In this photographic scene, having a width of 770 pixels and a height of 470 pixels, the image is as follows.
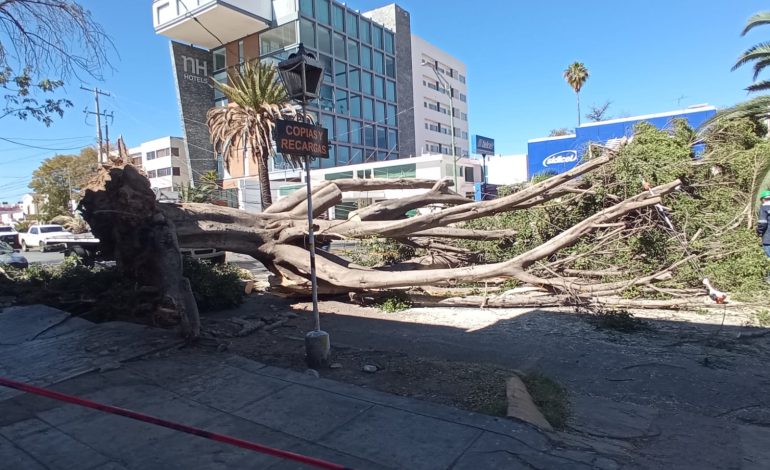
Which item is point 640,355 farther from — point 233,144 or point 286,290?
point 233,144

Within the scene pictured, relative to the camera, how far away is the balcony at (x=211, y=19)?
40500mm

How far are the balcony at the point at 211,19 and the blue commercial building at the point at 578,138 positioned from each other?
27.6 meters

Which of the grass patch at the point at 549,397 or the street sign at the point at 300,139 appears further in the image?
the street sign at the point at 300,139

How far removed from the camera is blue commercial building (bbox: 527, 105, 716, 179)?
23.0 m

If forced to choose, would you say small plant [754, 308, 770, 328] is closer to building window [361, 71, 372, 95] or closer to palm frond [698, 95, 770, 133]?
palm frond [698, 95, 770, 133]

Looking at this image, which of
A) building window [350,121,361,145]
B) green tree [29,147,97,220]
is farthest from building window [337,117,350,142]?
green tree [29,147,97,220]

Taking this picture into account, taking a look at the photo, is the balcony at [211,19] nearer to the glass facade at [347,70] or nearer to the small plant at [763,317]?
the glass facade at [347,70]

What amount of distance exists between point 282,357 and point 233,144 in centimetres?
2050

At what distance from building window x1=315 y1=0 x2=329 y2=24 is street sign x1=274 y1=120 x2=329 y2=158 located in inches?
1699

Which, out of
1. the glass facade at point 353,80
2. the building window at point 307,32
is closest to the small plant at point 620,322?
the glass facade at point 353,80

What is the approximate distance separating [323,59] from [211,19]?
32.8ft

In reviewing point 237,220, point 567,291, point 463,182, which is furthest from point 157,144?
point 567,291

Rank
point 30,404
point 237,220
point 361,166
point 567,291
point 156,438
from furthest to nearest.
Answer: point 361,166
point 237,220
point 567,291
point 30,404
point 156,438

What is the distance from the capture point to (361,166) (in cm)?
4097
